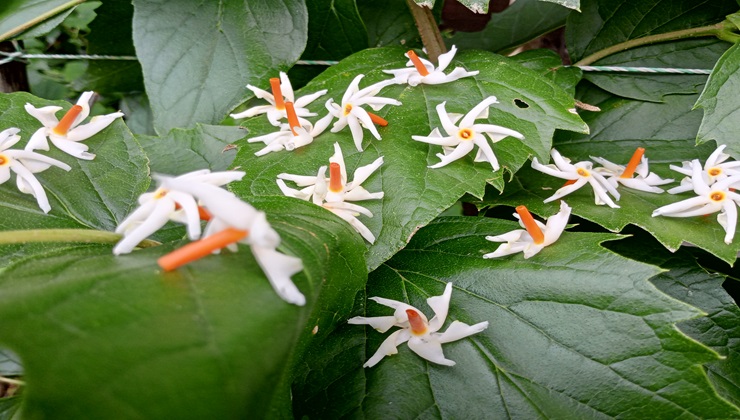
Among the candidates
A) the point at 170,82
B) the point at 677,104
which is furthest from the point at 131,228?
the point at 677,104

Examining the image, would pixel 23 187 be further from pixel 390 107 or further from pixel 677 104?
pixel 677 104

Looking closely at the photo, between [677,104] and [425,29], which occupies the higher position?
[425,29]

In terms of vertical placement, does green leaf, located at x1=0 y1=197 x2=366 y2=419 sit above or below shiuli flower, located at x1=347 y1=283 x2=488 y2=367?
above

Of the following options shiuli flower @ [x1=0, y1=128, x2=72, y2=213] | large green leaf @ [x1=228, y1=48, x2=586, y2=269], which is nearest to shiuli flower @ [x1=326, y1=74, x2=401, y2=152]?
large green leaf @ [x1=228, y1=48, x2=586, y2=269]

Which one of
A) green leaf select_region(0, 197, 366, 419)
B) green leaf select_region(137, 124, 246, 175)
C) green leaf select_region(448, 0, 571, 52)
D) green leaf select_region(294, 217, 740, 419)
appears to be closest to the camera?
green leaf select_region(0, 197, 366, 419)

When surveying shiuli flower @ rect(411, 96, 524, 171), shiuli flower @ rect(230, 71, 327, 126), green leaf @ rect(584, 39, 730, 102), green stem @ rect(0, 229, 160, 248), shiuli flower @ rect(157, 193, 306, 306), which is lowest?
green leaf @ rect(584, 39, 730, 102)

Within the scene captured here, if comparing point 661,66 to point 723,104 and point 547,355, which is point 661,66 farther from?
point 547,355

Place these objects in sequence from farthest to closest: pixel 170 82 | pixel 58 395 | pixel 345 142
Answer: pixel 170 82 < pixel 345 142 < pixel 58 395

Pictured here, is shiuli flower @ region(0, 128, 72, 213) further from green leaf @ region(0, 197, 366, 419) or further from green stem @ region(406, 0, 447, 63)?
green stem @ region(406, 0, 447, 63)
